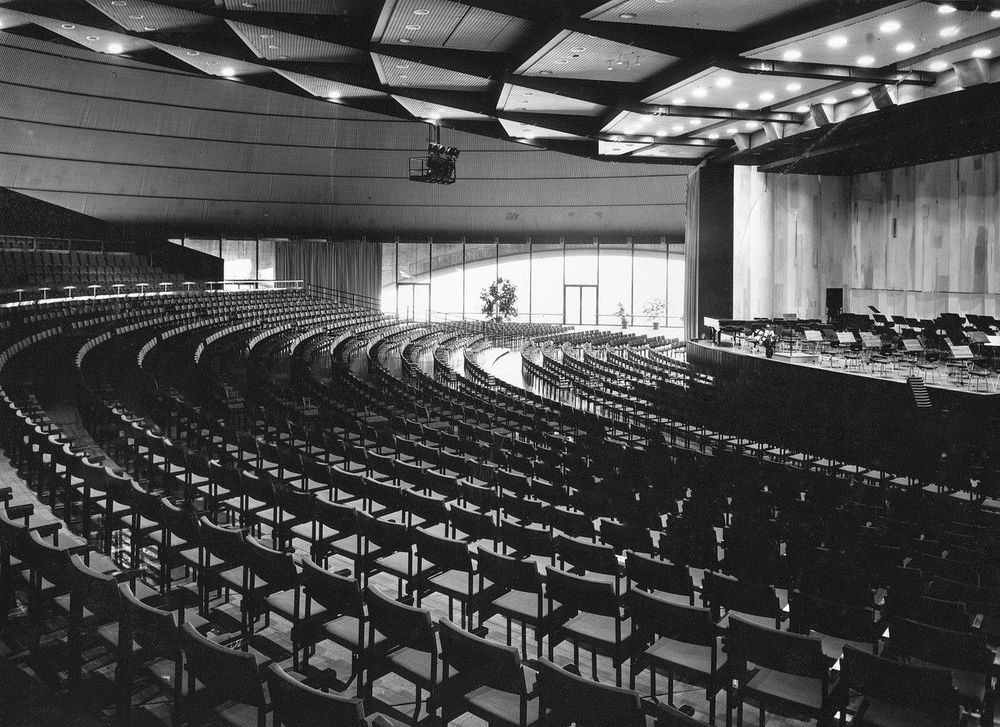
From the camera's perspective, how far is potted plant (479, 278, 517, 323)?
94.2ft

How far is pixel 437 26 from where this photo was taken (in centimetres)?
1189

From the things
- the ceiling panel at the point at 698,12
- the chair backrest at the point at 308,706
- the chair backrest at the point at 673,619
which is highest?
the ceiling panel at the point at 698,12

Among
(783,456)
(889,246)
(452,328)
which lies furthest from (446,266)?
(783,456)

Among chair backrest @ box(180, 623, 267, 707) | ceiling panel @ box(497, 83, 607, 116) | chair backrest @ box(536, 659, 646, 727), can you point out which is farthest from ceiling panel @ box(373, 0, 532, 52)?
chair backrest @ box(536, 659, 646, 727)

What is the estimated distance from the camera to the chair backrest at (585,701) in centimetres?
268

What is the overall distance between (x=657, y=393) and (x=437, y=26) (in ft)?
21.7

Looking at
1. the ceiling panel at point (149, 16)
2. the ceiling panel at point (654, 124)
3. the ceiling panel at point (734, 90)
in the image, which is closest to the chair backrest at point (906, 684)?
the ceiling panel at point (734, 90)

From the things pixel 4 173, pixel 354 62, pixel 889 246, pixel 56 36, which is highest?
pixel 56 36

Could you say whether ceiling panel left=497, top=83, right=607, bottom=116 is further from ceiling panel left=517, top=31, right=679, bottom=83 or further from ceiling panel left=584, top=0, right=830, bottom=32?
ceiling panel left=584, top=0, right=830, bottom=32

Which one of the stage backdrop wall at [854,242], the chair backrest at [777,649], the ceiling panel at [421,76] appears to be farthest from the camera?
the stage backdrop wall at [854,242]

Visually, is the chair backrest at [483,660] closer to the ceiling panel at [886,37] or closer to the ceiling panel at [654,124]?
the ceiling panel at [886,37]

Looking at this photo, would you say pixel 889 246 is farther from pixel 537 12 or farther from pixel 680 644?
pixel 680 644

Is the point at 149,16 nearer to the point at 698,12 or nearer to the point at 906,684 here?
the point at 698,12

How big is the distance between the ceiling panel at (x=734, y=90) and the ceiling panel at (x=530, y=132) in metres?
3.87
